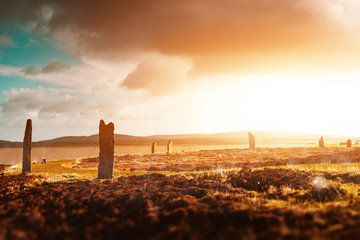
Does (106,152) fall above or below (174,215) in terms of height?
above

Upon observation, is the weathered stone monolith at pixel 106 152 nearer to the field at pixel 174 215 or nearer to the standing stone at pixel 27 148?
the field at pixel 174 215

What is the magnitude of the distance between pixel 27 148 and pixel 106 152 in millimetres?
8569

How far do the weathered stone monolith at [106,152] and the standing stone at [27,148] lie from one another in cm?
789

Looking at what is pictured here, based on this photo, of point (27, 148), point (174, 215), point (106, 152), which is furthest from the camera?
→ point (27, 148)

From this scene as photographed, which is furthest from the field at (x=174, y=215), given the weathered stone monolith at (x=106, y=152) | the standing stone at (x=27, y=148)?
the standing stone at (x=27, y=148)

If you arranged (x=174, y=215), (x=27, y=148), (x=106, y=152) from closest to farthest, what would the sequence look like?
(x=174, y=215)
(x=106, y=152)
(x=27, y=148)

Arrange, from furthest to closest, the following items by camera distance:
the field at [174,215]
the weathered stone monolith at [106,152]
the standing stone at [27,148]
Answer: the standing stone at [27,148] < the weathered stone monolith at [106,152] < the field at [174,215]

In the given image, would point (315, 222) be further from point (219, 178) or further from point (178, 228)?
point (219, 178)

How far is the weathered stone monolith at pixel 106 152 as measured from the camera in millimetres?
17438

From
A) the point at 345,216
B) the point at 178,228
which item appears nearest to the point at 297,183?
the point at 345,216

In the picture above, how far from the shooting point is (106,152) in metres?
17.8

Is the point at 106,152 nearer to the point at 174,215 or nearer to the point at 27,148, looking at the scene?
the point at 27,148

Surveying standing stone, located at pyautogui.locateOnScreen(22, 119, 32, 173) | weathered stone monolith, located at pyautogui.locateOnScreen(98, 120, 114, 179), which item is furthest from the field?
standing stone, located at pyautogui.locateOnScreen(22, 119, 32, 173)

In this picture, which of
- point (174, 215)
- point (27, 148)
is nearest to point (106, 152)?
point (27, 148)
